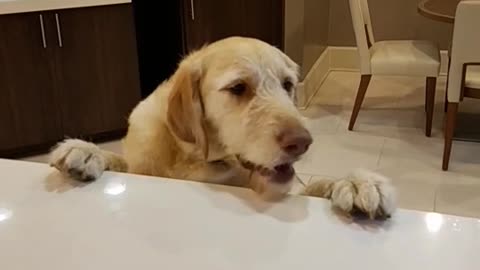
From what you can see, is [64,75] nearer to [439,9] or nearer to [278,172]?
[439,9]

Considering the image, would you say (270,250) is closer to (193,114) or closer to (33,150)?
(193,114)

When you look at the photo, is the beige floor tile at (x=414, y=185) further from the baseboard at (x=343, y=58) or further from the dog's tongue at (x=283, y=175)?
the baseboard at (x=343, y=58)

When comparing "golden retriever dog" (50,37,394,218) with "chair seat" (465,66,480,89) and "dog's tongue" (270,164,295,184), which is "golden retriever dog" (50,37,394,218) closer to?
"dog's tongue" (270,164,295,184)

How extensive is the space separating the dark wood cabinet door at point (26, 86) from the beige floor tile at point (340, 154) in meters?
1.32

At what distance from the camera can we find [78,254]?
1158 mm

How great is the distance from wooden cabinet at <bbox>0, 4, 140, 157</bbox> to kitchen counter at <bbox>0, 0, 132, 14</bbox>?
0.10 feet

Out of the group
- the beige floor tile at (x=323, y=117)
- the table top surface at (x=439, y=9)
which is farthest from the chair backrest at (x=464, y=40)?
the beige floor tile at (x=323, y=117)

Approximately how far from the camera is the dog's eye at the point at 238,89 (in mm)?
1282

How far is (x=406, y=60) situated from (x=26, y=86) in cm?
200

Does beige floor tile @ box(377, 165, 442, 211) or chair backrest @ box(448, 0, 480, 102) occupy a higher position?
chair backrest @ box(448, 0, 480, 102)

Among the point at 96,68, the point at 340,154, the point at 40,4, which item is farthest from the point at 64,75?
the point at 340,154

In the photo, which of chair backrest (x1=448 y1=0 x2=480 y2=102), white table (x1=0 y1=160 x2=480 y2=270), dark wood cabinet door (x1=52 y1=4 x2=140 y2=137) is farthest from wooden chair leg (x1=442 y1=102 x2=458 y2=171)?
white table (x1=0 y1=160 x2=480 y2=270)

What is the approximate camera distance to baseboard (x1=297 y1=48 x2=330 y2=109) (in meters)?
3.95

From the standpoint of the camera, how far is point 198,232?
3.89 ft
